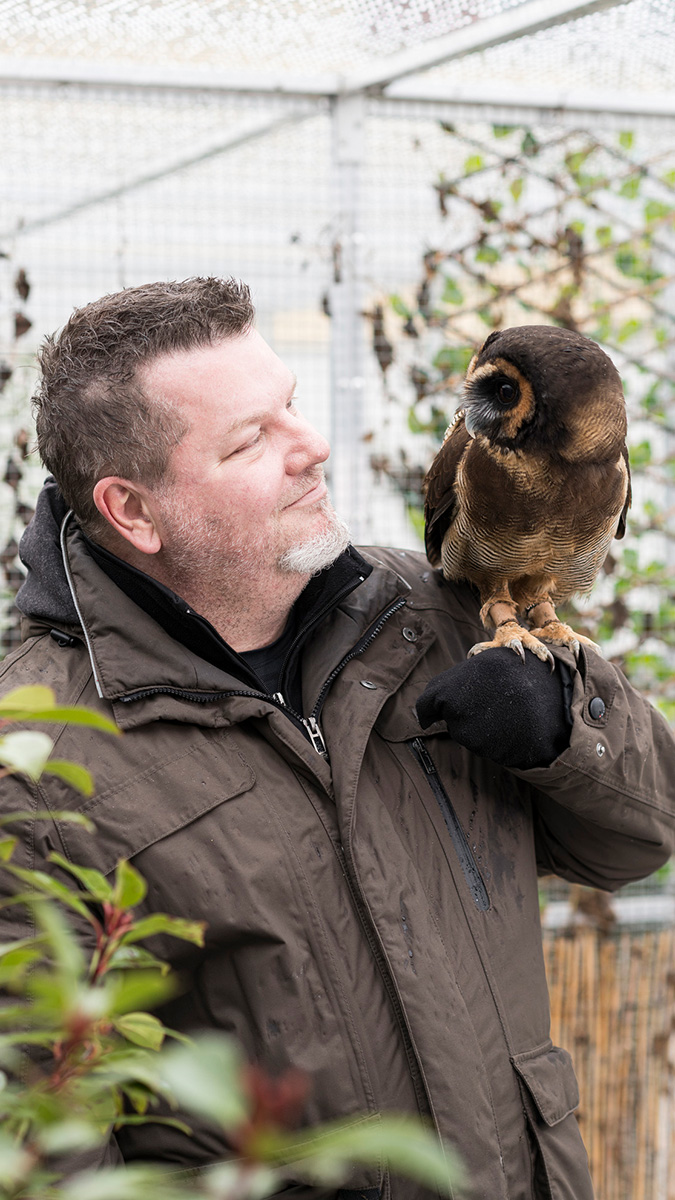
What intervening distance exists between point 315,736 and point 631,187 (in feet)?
7.65

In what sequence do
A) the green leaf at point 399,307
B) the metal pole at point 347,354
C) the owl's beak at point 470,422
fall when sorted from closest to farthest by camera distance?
1. the owl's beak at point 470,422
2. the metal pole at point 347,354
3. the green leaf at point 399,307

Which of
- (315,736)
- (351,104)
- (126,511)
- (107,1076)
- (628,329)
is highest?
(351,104)

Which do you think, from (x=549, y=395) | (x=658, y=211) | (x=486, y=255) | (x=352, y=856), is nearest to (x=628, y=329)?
(x=658, y=211)

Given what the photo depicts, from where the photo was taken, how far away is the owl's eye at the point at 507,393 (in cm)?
151

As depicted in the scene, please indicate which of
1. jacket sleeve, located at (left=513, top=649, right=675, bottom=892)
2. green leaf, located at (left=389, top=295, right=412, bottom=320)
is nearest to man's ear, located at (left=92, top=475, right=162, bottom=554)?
jacket sleeve, located at (left=513, top=649, right=675, bottom=892)

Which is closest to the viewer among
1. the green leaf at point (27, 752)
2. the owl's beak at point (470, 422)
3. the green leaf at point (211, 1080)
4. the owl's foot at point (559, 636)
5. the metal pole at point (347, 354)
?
the green leaf at point (211, 1080)

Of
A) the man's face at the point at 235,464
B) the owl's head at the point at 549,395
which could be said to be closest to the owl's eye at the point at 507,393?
the owl's head at the point at 549,395

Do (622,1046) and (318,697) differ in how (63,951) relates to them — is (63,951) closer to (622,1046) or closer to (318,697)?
(318,697)

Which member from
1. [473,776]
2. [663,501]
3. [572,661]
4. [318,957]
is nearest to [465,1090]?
[318,957]

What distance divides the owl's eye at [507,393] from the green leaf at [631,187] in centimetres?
182

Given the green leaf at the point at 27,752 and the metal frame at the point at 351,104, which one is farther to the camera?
the metal frame at the point at 351,104

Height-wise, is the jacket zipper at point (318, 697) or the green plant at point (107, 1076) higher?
the green plant at point (107, 1076)

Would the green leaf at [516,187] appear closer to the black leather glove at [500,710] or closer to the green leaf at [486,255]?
the green leaf at [486,255]

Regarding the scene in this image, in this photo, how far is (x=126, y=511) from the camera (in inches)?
61.7
